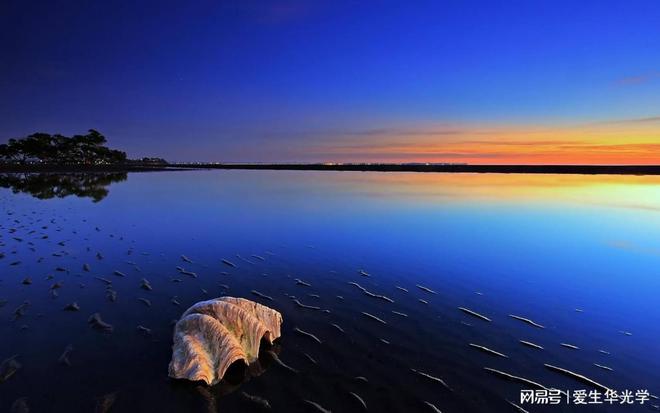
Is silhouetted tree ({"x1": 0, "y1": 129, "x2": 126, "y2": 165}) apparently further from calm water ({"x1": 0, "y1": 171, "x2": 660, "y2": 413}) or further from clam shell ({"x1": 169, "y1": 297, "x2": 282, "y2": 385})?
clam shell ({"x1": 169, "y1": 297, "x2": 282, "y2": 385})

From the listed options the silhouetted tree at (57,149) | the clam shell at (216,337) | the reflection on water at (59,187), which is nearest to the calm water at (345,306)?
the clam shell at (216,337)

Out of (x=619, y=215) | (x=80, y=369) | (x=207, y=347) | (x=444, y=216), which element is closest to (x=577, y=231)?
(x=444, y=216)

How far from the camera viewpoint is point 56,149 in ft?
453

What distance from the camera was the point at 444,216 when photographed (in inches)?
1096

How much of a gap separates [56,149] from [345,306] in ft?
577

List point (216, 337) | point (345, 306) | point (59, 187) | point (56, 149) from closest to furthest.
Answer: point (216, 337), point (345, 306), point (59, 187), point (56, 149)

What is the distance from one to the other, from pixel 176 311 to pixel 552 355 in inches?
389

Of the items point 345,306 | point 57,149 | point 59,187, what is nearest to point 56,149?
point 57,149

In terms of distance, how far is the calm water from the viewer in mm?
6141

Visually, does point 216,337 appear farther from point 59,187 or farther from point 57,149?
point 57,149

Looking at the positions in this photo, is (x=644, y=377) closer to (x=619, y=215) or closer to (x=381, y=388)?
(x=381, y=388)

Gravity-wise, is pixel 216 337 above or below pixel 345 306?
above

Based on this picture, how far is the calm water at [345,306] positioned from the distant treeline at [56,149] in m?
151

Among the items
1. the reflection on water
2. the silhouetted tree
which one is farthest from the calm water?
the silhouetted tree
